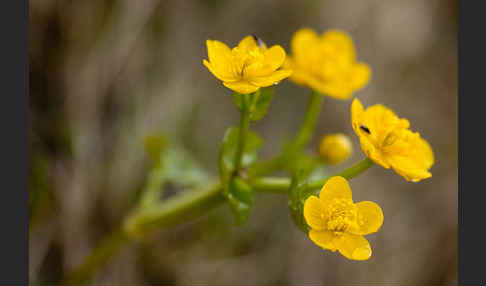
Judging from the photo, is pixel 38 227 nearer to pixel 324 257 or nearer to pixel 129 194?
pixel 129 194

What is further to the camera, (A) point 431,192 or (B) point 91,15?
(A) point 431,192

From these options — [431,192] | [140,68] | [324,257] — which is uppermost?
[140,68]

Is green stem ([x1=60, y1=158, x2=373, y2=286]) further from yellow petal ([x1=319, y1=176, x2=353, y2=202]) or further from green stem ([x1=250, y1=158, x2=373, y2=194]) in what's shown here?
yellow petal ([x1=319, y1=176, x2=353, y2=202])

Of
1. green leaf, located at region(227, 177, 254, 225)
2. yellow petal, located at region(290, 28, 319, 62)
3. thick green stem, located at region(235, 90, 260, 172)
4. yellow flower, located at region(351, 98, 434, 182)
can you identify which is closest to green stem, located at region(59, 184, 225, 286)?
green leaf, located at region(227, 177, 254, 225)

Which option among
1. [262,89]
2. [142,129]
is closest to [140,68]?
[142,129]

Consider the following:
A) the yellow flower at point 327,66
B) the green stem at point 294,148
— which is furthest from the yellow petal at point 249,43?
the green stem at point 294,148

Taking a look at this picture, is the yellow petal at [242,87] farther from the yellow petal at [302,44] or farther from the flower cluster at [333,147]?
the yellow petal at [302,44]

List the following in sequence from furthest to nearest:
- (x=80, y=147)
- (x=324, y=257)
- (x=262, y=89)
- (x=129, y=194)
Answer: (x=324, y=257)
(x=129, y=194)
(x=80, y=147)
(x=262, y=89)
